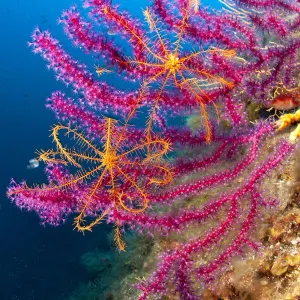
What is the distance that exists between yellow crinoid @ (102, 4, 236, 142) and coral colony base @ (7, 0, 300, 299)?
0.04 ft

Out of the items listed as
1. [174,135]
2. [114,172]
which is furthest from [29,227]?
[174,135]

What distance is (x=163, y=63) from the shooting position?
8.41 ft

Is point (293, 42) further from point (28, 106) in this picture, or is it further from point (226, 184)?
point (28, 106)

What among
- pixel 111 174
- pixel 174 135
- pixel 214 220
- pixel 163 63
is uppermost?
pixel 163 63

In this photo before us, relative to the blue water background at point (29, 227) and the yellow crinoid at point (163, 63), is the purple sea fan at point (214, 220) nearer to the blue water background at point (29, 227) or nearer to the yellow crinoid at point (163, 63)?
the yellow crinoid at point (163, 63)

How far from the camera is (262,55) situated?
287cm

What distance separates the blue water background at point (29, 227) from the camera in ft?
22.5

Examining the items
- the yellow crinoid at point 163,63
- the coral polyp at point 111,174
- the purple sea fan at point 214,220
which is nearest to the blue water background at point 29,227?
the coral polyp at point 111,174

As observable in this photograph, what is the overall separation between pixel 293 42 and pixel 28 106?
1335cm

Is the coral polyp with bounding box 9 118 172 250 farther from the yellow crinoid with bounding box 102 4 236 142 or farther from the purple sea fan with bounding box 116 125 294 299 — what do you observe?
the yellow crinoid with bounding box 102 4 236 142

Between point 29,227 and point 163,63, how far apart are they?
6.86m

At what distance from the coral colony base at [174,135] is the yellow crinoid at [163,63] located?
0.01m

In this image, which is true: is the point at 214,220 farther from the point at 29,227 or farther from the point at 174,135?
the point at 29,227

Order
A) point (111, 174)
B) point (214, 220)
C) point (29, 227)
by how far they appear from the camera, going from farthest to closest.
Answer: point (29, 227), point (214, 220), point (111, 174)
